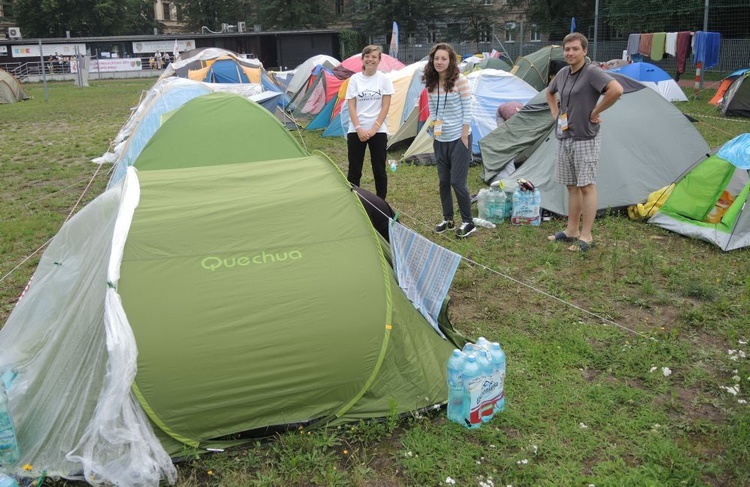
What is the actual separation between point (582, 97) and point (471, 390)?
3.05 metres

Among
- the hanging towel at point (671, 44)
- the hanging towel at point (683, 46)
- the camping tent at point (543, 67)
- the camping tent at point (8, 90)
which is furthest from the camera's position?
the camping tent at point (8, 90)

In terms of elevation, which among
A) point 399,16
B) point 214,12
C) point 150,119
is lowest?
point 150,119

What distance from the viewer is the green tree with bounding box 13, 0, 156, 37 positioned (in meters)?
45.2

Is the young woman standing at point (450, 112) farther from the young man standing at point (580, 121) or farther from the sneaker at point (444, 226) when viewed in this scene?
the young man standing at point (580, 121)

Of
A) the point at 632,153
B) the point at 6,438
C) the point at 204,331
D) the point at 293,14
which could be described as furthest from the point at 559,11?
the point at 6,438

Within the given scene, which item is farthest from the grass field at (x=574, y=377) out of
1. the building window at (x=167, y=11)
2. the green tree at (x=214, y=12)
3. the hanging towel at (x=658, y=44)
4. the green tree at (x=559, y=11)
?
the building window at (x=167, y=11)

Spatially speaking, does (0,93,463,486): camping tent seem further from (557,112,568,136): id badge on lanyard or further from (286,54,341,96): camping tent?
(286,54,341,96): camping tent

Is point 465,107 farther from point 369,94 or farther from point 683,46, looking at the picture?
point 683,46

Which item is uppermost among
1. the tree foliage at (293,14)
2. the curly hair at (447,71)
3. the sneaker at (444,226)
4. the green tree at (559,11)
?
the tree foliage at (293,14)

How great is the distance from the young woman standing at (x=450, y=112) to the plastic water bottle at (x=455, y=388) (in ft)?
9.32

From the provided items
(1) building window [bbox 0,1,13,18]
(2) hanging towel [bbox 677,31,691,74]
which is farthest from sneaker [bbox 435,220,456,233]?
(1) building window [bbox 0,1,13,18]

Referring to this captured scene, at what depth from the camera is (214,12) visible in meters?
50.6

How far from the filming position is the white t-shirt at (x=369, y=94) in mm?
6066

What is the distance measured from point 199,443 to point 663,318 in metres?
3.15
